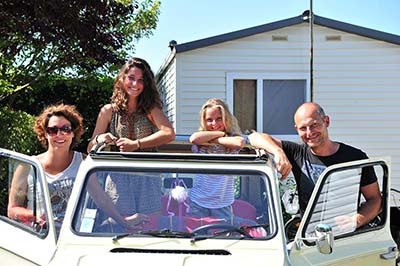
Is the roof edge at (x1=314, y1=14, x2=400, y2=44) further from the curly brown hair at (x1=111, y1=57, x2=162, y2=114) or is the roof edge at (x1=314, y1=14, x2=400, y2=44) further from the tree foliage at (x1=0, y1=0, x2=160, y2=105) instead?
the curly brown hair at (x1=111, y1=57, x2=162, y2=114)

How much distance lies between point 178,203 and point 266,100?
25.7ft

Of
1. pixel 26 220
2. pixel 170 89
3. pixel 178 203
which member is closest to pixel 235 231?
pixel 178 203

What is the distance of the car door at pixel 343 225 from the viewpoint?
128 inches

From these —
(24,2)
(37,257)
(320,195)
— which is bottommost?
(37,257)

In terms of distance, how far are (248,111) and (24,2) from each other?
15.0 feet

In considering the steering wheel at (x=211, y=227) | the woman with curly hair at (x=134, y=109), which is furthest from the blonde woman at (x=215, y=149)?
the woman with curly hair at (x=134, y=109)

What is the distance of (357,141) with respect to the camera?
11.3m

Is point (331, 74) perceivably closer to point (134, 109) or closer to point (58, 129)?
point (134, 109)

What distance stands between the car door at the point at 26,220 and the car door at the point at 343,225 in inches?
55.0

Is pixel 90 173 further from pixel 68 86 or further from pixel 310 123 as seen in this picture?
pixel 68 86

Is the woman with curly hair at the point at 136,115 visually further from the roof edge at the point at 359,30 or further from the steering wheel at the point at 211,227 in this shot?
the roof edge at the point at 359,30

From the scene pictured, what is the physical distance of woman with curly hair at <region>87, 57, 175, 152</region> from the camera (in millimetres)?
4312

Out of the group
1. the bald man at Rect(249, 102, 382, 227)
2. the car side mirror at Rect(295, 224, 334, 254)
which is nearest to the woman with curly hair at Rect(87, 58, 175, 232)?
the bald man at Rect(249, 102, 382, 227)

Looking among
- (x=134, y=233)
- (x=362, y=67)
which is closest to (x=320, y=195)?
(x=134, y=233)
